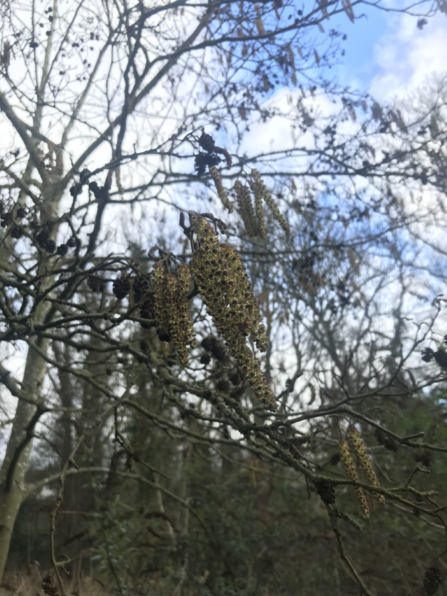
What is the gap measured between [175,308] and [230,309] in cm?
29

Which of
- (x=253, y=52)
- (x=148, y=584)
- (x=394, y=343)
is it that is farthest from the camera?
(x=394, y=343)

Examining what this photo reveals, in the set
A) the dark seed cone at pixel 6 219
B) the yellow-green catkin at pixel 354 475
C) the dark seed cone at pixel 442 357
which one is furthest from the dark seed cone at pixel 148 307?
the dark seed cone at pixel 442 357

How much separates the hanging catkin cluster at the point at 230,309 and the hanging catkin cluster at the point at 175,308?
8.5 inches

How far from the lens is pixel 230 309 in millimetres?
1350

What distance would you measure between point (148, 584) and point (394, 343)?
27.5 ft

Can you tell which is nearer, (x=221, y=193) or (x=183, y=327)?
(x=183, y=327)

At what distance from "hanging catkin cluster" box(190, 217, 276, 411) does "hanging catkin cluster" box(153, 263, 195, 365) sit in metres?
0.22

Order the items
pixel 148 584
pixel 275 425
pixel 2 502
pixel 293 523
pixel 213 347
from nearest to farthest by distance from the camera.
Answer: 1. pixel 275 425
2. pixel 213 347
3. pixel 2 502
4. pixel 148 584
5. pixel 293 523

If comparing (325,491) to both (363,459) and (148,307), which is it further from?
(148,307)

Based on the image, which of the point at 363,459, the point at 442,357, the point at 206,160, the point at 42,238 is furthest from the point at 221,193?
the point at 442,357

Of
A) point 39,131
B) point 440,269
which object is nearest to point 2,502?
point 39,131

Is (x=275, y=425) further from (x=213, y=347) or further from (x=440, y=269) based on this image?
(x=440, y=269)

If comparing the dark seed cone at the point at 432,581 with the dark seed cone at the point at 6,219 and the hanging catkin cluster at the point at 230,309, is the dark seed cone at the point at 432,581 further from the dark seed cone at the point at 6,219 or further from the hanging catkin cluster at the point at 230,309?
the dark seed cone at the point at 6,219

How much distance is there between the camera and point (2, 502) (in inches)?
152
